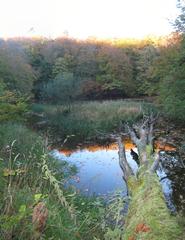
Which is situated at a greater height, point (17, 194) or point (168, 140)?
point (17, 194)

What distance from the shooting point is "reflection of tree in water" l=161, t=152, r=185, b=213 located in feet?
32.9

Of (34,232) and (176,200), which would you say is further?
(176,200)

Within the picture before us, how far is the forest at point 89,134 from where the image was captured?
4340 mm

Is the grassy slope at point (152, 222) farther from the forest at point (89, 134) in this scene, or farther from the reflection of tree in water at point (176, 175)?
the reflection of tree in water at point (176, 175)

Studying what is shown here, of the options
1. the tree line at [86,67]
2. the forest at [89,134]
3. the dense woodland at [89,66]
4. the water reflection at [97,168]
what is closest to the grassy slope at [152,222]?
the forest at [89,134]

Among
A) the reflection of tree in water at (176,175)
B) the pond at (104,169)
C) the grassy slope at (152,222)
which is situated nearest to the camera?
the grassy slope at (152,222)

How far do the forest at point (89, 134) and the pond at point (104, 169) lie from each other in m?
0.11

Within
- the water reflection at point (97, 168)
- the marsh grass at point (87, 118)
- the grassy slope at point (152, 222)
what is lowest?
the marsh grass at point (87, 118)

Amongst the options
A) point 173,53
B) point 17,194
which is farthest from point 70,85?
point 17,194

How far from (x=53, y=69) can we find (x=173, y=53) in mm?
28890

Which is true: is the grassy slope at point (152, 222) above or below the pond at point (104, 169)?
above

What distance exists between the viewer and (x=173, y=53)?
21.5m

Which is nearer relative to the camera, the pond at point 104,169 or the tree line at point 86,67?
the pond at point 104,169

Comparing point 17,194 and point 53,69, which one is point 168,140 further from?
point 53,69
